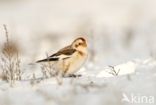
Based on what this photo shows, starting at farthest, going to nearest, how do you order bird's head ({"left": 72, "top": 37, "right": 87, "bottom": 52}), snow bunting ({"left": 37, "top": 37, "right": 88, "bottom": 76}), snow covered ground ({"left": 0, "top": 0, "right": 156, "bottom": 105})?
bird's head ({"left": 72, "top": 37, "right": 87, "bottom": 52}), snow bunting ({"left": 37, "top": 37, "right": 88, "bottom": 76}), snow covered ground ({"left": 0, "top": 0, "right": 156, "bottom": 105})

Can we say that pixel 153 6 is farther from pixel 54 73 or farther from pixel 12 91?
pixel 12 91

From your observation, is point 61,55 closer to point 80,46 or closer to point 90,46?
point 80,46

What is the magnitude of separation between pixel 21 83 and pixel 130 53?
4.72 meters

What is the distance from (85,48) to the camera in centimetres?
895

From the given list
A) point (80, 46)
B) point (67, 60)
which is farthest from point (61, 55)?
point (80, 46)

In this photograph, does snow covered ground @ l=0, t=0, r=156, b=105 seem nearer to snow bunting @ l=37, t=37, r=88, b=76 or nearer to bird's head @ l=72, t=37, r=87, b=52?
snow bunting @ l=37, t=37, r=88, b=76

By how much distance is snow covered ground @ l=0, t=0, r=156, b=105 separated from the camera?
7.11 meters

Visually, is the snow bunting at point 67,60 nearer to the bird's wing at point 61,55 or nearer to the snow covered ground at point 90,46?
the bird's wing at point 61,55

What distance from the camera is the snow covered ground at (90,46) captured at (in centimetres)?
711

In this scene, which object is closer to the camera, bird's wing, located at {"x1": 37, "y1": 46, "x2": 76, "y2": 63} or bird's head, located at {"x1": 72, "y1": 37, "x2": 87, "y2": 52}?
bird's wing, located at {"x1": 37, "y1": 46, "x2": 76, "y2": 63}

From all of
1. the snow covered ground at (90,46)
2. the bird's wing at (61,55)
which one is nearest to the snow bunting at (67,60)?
the bird's wing at (61,55)

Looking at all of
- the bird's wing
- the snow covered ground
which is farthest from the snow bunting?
the snow covered ground

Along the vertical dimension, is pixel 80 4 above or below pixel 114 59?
above

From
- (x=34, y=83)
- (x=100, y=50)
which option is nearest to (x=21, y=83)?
(x=34, y=83)
